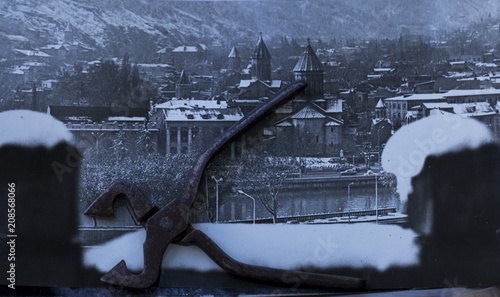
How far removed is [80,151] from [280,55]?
84 cm

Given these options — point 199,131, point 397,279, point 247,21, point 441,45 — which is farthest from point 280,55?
point 397,279

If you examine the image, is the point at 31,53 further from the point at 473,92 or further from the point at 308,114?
the point at 473,92

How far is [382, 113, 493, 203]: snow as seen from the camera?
193cm

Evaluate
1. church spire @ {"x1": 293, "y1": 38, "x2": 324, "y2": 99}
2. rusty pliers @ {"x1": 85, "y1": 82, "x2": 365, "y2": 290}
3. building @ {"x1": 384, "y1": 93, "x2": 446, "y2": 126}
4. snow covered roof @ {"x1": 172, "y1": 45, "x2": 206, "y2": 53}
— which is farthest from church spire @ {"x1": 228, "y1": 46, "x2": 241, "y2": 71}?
building @ {"x1": 384, "y1": 93, "x2": 446, "y2": 126}

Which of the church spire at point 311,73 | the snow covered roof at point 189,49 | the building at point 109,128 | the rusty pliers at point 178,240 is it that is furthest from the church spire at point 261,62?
the building at point 109,128

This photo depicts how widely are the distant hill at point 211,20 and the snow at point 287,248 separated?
748 mm

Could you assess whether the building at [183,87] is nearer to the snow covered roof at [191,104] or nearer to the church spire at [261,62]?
the snow covered roof at [191,104]

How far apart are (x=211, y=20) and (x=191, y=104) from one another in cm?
36

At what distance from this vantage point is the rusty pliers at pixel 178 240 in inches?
66.0

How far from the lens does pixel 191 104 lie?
1.97 m

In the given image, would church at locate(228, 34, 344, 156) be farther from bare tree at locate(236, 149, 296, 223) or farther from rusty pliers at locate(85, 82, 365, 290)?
rusty pliers at locate(85, 82, 365, 290)

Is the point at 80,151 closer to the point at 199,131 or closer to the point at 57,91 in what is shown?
the point at 57,91

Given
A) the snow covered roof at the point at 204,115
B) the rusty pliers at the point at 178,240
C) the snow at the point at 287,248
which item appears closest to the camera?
the rusty pliers at the point at 178,240

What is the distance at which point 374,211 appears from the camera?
193cm
